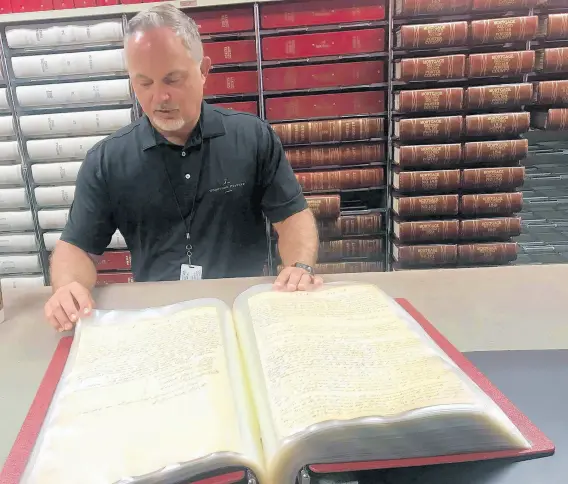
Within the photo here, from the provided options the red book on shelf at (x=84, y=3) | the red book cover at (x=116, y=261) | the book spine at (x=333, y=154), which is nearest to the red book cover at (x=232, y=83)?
the book spine at (x=333, y=154)

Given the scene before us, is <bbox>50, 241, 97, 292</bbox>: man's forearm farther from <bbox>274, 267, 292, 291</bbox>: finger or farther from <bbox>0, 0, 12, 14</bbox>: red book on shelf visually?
<bbox>0, 0, 12, 14</bbox>: red book on shelf

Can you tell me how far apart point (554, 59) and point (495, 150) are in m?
0.49

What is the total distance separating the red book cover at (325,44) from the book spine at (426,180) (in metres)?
0.64

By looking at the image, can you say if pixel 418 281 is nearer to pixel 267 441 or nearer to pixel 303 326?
pixel 303 326

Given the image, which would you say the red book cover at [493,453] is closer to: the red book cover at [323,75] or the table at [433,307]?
the table at [433,307]

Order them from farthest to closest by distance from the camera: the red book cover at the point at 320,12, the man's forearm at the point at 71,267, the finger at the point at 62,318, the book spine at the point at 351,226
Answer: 1. the book spine at the point at 351,226
2. the red book cover at the point at 320,12
3. the man's forearm at the point at 71,267
4. the finger at the point at 62,318

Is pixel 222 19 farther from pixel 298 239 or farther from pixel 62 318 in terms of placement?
pixel 62 318

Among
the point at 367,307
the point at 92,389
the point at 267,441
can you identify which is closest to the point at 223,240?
the point at 367,307

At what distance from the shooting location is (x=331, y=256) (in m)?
2.65

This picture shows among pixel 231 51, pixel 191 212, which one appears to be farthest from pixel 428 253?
pixel 191 212

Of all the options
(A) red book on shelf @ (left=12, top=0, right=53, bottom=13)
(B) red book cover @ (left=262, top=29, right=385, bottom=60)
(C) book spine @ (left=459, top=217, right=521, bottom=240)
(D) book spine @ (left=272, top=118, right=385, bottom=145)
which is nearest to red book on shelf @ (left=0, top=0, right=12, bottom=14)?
(A) red book on shelf @ (left=12, top=0, right=53, bottom=13)

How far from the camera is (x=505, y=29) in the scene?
225 cm

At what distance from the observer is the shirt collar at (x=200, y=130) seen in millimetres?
1310

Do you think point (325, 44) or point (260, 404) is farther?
point (325, 44)
